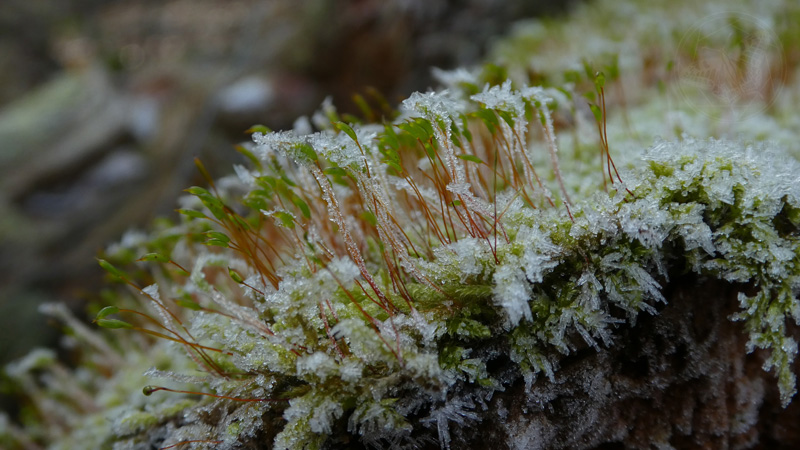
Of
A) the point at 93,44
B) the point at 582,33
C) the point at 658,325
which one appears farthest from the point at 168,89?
the point at 658,325

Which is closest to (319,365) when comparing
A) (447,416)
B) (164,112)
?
(447,416)

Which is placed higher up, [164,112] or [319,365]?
[164,112]

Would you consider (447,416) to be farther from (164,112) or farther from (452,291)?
(164,112)

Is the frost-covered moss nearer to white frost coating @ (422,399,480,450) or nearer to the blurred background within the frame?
white frost coating @ (422,399,480,450)

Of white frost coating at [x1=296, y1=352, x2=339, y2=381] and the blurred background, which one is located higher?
the blurred background

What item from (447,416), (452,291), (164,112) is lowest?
(447,416)

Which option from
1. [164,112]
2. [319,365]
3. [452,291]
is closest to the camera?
[319,365]

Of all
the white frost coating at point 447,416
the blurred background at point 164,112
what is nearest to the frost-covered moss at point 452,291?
the white frost coating at point 447,416

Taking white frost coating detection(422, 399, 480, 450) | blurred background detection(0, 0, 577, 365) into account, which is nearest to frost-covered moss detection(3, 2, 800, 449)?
white frost coating detection(422, 399, 480, 450)

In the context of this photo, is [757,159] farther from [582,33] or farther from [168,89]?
[168,89]
